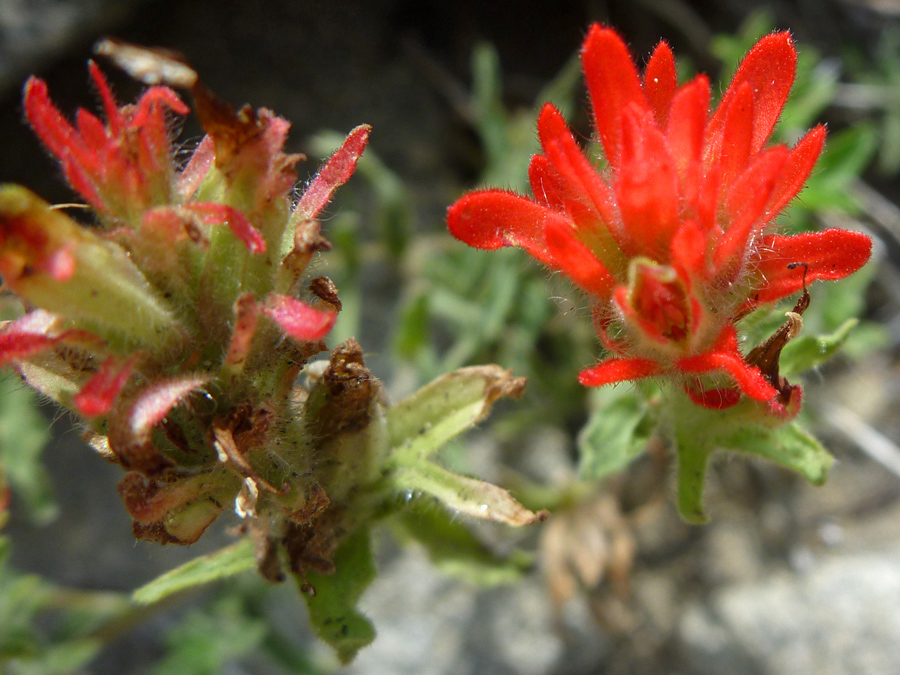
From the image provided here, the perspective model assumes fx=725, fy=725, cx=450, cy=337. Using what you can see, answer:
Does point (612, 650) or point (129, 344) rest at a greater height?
point (129, 344)

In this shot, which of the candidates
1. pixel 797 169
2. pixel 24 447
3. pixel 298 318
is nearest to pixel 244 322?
pixel 298 318

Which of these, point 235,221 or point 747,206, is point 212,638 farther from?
point 747,206

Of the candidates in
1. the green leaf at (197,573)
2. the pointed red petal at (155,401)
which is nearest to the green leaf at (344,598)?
the green leaf at (197,573)

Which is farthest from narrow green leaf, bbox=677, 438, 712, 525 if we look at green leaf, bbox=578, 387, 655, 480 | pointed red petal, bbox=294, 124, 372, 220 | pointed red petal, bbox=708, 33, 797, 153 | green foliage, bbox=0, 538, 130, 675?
green foliage, bbox=0, 538, 130, 675

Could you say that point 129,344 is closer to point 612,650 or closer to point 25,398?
point 25,398

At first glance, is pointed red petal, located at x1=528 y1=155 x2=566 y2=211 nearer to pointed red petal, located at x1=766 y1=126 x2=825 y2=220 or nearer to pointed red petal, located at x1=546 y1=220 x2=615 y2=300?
pointed red petal, located at x1=546 y1=220 x2=615 y2=300

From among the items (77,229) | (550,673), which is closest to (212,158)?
(77,229)
